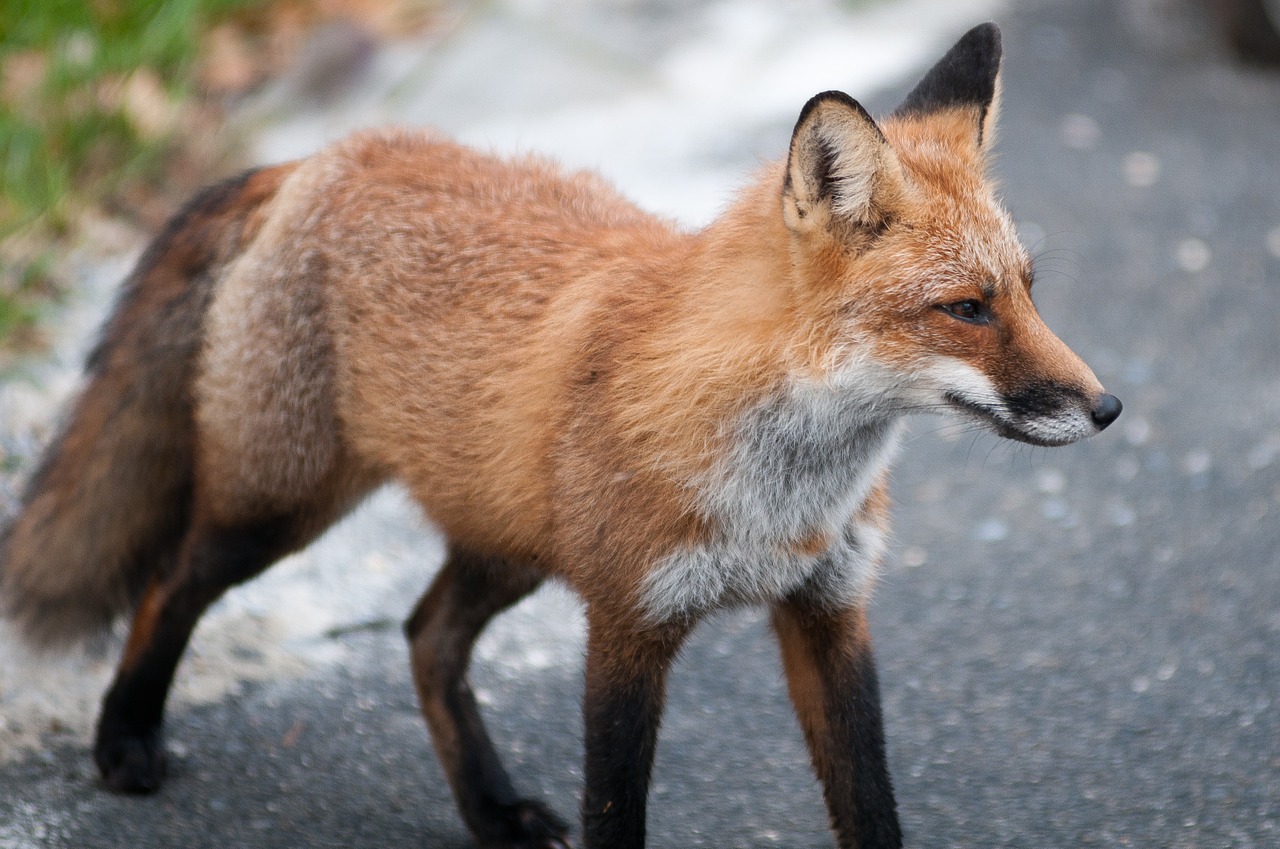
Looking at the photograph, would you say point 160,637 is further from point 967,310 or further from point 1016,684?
point 1016,684

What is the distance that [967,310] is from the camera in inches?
114

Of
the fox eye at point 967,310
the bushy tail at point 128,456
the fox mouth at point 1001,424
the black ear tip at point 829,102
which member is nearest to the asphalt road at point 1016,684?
the bushy tail at point 128,456

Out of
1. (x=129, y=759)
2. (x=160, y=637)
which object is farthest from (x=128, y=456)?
(x=129, y=759)

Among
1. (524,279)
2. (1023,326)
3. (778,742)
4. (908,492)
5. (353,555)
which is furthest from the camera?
(908,492)

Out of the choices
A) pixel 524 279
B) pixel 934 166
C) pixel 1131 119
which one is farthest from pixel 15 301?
pixel 1131 119

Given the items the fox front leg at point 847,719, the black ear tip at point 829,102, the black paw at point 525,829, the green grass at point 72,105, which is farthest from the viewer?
the green grass at point 72,105

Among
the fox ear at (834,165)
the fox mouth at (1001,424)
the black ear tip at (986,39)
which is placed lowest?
the fox mouth at (1001,424)

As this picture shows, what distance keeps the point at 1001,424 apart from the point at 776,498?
540 millimetres

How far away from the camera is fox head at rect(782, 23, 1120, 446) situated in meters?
2.85

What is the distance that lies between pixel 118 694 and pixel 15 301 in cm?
271

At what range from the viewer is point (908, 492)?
5.57m

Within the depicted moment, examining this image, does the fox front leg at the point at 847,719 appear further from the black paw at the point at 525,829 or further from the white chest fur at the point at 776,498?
the black paw at the point at 525,829

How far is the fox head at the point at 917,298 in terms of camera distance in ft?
9.35

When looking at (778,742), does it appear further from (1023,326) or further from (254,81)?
(254,81)
